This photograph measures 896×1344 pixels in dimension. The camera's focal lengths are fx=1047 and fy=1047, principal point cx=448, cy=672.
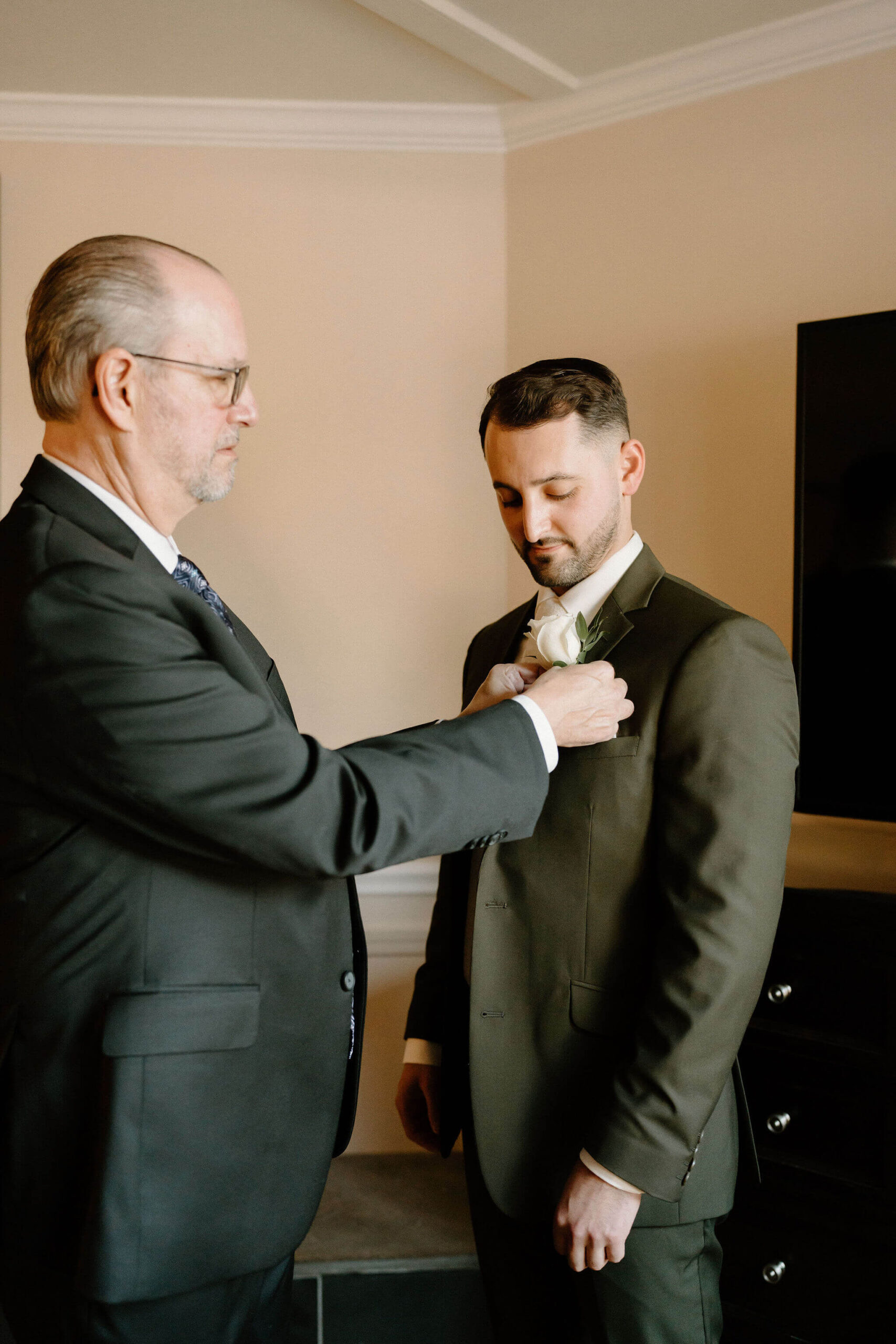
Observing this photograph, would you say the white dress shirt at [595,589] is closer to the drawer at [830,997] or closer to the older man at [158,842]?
the older man at [158,842]

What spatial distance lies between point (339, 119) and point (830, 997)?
2.51 metres

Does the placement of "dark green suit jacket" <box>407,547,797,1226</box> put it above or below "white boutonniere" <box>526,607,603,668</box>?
below

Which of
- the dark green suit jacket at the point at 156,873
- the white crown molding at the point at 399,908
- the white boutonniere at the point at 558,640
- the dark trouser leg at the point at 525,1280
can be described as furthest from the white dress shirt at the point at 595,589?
the white crown molding at the point at 399,908

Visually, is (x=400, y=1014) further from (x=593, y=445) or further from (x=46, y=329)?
(x=46, y=329)

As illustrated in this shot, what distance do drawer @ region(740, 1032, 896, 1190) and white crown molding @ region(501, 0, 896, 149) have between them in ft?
7.17

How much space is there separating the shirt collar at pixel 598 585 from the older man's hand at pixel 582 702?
205 mm

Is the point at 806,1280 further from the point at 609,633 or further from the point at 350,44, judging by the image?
the point at 350,44

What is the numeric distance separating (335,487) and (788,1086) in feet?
6.16

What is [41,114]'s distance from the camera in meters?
2.81

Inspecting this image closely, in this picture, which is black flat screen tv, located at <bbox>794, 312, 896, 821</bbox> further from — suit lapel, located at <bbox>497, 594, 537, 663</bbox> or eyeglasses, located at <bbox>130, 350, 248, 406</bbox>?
eyeglasses, located at <bbox>130, 350, 248, 406</bbox>

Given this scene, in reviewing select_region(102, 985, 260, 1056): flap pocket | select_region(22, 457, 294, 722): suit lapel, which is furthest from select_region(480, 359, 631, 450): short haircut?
select_region(102, 985, 260, 1056): flap pocket

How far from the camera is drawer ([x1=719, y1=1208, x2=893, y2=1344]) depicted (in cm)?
187

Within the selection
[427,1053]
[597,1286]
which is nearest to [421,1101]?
[427,1053]

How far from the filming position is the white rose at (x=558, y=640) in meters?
1.42
